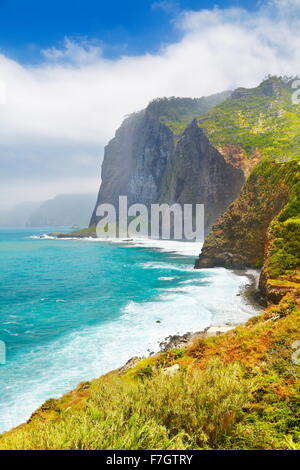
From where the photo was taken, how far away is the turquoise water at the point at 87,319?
16766 millimetres

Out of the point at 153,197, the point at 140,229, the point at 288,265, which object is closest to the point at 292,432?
the point at 288,265

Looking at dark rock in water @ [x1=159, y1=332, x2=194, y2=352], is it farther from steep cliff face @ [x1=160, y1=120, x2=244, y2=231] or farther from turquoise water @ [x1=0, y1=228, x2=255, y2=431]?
steep cliff face @ [x1=160, y1=120, x2=244, y2=231]

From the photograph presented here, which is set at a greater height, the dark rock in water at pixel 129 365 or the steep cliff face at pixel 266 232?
the steep cliff face at pixel 266 232

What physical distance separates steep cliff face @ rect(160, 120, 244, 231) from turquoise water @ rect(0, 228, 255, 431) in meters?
62.0

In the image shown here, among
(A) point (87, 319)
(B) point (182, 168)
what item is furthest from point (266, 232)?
(B) point (182, 168)

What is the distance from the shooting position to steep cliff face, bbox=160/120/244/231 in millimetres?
103000

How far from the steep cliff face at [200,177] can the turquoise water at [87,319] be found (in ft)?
203

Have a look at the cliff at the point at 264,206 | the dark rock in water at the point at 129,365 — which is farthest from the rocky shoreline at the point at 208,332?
the cliff at the point at 264,206

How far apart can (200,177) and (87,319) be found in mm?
112156

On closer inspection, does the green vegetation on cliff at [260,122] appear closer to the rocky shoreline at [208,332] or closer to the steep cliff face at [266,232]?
the steep cliff face at [266,232]

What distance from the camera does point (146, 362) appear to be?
49.4 ft

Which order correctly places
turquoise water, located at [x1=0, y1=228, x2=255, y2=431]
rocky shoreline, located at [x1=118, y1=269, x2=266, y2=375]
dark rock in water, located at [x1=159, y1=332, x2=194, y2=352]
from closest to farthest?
turquoise water, located at [x1=0, y1=228, x2=255, y2=431] < rocky shoreline, located at [x1=118, y1=269, x2=266, y2=375] < dark rock in water, located at [x1=159, y1=332, x2=194, y2=352]

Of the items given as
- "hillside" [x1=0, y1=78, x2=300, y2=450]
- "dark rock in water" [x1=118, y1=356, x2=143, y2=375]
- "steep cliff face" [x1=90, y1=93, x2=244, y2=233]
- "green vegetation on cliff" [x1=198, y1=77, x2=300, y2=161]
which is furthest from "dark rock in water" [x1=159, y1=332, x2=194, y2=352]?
"steep cliff face" [x1=90, y1=93, x2=244, y2=233]
